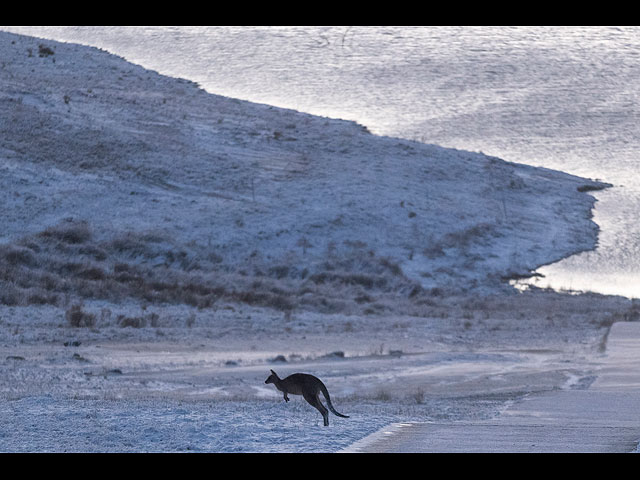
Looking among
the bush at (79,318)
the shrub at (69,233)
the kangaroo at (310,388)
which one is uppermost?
the shrub at (69,233)

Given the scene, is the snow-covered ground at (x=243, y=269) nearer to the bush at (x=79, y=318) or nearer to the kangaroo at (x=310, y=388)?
the bush at (x=79, y=318)

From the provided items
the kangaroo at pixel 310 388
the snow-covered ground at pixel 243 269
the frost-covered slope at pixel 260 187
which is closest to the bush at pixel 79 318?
the snow-covered ground at pixel 243 269

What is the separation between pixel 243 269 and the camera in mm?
36625

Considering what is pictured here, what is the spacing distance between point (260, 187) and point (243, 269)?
8.23 meters

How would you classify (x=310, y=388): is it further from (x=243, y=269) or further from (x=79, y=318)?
(x=243, y=269)

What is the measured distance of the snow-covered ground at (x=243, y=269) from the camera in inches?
438

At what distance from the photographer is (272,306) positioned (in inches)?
1133

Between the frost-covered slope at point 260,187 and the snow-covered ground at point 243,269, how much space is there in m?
0.12

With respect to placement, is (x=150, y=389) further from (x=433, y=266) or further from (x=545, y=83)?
(x=545, y=83)

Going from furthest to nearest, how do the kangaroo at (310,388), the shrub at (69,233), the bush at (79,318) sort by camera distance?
the shrub at (69,233) < the bush at (79,318) < the kangaroo at (310,388)

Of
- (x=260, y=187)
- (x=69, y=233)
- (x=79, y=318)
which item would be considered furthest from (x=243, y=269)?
(x=79, y=318)

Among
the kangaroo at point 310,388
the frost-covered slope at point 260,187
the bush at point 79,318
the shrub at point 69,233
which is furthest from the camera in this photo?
the frost-covered slope at point 260,187
